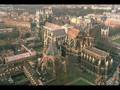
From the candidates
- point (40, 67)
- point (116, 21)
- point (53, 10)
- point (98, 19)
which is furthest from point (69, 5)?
point (40, 67)

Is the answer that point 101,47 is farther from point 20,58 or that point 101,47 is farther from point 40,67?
point 20,58

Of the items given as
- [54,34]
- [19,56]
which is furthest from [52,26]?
[19,56]

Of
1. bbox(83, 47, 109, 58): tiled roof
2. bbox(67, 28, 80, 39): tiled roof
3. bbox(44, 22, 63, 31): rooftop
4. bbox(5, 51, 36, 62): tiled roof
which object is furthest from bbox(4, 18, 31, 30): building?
bbox(83, 47, 109, 58): tiled roof

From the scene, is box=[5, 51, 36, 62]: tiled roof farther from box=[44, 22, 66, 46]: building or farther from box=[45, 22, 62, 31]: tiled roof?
box=[45, 22, 62, 31]: tiled roof

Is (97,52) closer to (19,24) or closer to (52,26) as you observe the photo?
(52,26)

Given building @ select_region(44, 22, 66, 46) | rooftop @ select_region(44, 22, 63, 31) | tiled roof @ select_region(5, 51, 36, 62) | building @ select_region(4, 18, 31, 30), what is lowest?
tiled roof @ select_region(5, 51, 36, 62)

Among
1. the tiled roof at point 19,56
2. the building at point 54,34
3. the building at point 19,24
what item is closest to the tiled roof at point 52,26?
the building at point 54,34

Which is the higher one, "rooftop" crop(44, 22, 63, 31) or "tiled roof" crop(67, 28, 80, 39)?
"rooftop" crop(44, 22, 63, 31)

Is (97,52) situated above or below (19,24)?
below

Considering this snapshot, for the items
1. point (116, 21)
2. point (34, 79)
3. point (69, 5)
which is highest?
point (69, 5)

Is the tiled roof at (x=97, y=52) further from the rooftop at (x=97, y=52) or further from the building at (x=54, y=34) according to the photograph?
the building at (x=54, y=34)

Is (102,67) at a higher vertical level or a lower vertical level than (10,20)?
lower
